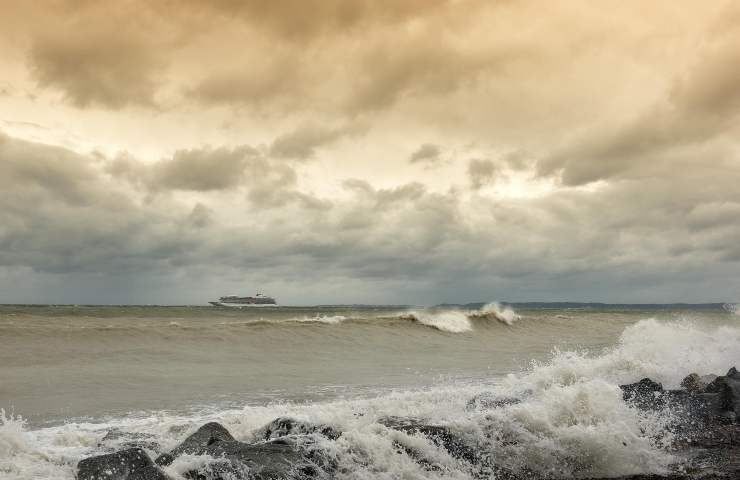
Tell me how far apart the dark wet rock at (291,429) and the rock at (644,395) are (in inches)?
226

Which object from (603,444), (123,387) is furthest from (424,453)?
(123,387)

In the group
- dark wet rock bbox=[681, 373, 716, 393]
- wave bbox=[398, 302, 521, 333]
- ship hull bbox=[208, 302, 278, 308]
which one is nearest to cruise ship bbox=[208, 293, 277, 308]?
ship hull bbox=[208, 302, 278, 308]

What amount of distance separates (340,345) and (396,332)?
6290mm

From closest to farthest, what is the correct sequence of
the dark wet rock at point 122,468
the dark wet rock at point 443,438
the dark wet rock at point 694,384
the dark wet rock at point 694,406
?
1. the dark wet rock at point 122,468
2. the dark wet rock at point 443,438
3. the dark wet rock at point 694,406
4. the dark wet rock at point 694,384

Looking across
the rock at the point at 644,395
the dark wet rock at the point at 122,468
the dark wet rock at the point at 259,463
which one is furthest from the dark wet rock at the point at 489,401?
the dark wet rock at the point at 122,468

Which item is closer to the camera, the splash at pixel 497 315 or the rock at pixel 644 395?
the rock at pixel 644 395

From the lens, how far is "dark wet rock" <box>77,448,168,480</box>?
5402mm

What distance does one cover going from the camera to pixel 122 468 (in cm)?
Result: 548

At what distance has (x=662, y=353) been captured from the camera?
628 inches

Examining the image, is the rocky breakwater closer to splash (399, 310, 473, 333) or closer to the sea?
the sea

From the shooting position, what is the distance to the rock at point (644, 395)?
9938 mm

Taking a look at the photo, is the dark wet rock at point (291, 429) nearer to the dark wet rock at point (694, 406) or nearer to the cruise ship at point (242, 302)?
the dark wet rock at point (694, 406)

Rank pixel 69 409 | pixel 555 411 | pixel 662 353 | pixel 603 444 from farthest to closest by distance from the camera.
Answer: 1. pixel 662 353
2. pixel 69 409
3. pixel 555 411
4. pixel 603 444

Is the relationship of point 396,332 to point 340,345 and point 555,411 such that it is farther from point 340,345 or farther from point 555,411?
point 555,411
